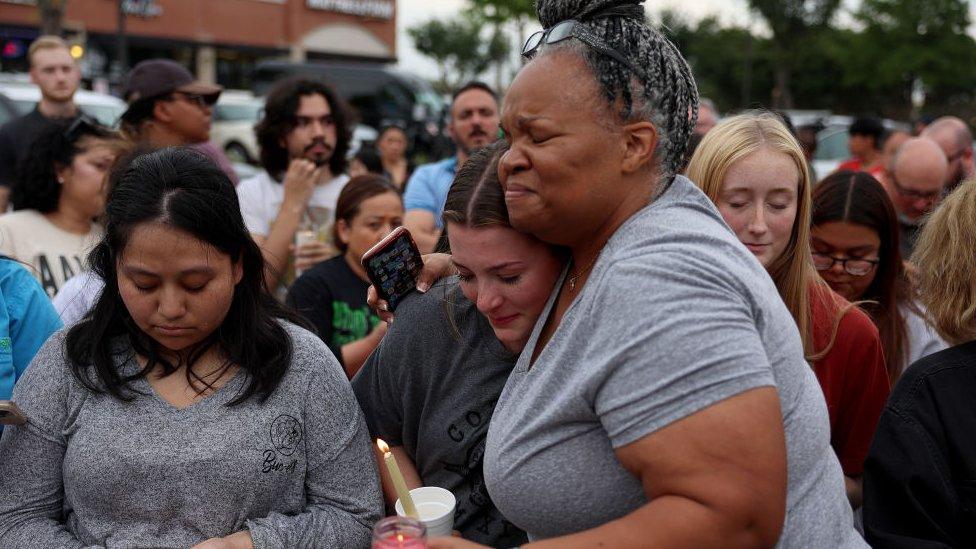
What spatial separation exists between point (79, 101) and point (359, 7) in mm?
28097

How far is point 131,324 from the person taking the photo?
2.20 m

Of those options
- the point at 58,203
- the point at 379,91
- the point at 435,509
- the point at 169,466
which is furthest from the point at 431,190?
the point at 379,91

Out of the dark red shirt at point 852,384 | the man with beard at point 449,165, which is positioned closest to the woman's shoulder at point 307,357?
the dark red shirt at point 852,384

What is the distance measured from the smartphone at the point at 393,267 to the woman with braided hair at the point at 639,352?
744 mm

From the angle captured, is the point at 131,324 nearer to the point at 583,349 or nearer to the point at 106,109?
the point at 583,349

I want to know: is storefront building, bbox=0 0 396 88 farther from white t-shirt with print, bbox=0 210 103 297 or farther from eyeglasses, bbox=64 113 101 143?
white t-shirt with print, bbox=0 210 103 297

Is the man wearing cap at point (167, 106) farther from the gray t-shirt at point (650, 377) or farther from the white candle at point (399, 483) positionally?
the gray t-shirt at point (650, 377)

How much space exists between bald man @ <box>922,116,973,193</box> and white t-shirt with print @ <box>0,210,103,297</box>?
621cm

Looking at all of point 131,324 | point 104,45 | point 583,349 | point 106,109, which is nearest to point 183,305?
point 131,324

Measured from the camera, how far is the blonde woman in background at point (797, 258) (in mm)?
2508

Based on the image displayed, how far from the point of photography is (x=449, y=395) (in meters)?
2.09

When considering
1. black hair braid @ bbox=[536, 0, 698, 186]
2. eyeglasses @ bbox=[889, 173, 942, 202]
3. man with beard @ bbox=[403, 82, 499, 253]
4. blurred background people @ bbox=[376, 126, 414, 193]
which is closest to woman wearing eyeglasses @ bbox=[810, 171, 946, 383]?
black hair braid @ bbox=[536, 0, 698, 186]

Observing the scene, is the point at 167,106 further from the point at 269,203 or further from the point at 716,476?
the point at 716,476

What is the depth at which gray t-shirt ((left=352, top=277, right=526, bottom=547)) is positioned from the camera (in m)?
2.07
